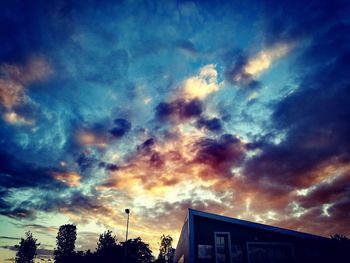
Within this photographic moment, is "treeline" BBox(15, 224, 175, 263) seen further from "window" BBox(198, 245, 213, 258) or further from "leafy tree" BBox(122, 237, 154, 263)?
"window" BBox(198, 245, 213, 258)

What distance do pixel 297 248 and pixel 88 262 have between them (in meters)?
45.4

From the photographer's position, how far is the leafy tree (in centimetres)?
6519

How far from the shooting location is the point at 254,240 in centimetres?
2003

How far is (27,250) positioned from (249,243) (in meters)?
93.5

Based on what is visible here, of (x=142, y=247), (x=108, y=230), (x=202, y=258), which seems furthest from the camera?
(x=108, y=230)

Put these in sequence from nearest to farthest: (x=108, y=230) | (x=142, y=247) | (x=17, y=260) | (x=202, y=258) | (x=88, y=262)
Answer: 1. (x=202, y=258)
2. (x=88, y=262)
3. (x=142, y=247)
4. (x=17, y=260)
5. (x=108, y=230)

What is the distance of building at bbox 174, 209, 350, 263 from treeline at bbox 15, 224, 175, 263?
3834 centimetres

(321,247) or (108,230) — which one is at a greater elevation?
(108,230)

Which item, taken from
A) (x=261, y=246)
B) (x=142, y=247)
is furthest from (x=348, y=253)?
(x=142, y=247)

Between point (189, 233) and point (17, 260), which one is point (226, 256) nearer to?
point (189, 233)

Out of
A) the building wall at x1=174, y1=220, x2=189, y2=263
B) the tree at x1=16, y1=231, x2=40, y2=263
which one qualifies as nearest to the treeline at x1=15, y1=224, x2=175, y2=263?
the tree at x1=16, y1=231, x2=40, y2=263

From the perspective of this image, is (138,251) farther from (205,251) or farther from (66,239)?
(205,251)

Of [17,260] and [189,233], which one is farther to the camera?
[17,260]

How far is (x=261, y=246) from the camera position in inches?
786
